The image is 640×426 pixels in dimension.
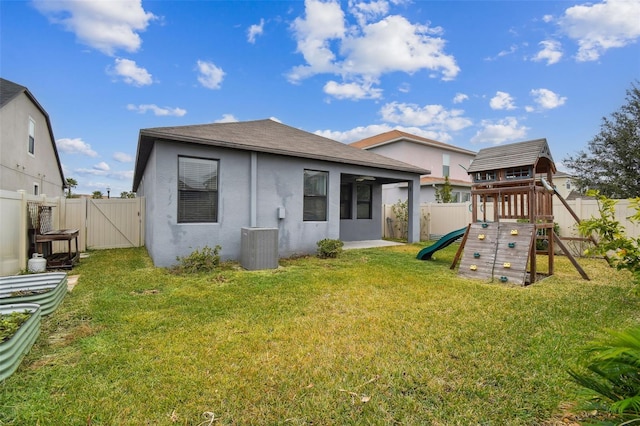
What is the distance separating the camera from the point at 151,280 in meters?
6.12

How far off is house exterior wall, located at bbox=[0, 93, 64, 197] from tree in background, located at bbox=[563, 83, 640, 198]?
882 inches

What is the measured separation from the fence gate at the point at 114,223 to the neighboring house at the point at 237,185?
1.64 m

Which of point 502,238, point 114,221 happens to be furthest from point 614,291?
point 114,221

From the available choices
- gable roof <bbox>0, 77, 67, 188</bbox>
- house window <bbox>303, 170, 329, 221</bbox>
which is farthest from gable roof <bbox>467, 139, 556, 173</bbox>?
gable roof <bbox>0, 77, 67, 188</bbox>

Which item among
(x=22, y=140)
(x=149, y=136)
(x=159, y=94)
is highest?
(x=159, y=94)

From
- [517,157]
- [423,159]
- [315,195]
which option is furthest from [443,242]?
[423,159]

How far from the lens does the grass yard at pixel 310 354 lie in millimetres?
2207

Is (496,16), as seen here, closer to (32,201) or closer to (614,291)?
(614,291)

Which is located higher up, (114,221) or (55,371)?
(114,221)

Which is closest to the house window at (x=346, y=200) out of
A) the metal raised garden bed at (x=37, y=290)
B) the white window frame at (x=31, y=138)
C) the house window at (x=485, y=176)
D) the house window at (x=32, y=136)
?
the house window at (x=485, y=176)

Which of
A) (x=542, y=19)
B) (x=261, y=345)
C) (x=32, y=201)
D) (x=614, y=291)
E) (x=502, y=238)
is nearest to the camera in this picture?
(x=261, y=345)

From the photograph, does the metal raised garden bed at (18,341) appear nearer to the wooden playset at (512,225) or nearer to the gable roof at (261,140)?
the gable roof at (261,140)

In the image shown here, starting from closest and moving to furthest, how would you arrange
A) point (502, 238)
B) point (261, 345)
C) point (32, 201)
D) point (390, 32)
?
point (261, 345) < point (502, 238) < point (32, 201) < point (390, 32)

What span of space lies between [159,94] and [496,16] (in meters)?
13.2
